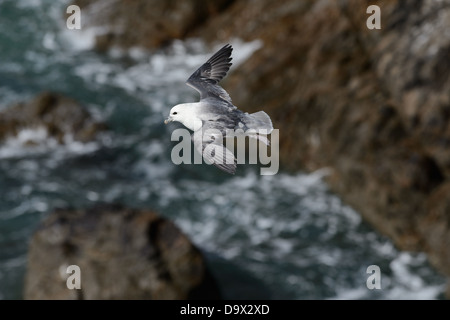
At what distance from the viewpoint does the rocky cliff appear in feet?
36.6

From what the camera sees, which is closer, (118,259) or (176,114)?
(176,114)

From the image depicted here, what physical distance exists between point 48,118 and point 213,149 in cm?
857

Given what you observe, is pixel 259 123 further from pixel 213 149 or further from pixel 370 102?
pixel 370 102

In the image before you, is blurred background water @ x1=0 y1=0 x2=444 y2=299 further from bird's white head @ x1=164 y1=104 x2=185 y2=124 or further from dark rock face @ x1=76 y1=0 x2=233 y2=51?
bird's white head @ x1=164 y1=104 x2=185 y2=124

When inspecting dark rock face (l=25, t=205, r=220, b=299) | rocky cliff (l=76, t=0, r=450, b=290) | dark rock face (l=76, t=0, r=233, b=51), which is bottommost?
dark rock face (l=25, t=205, r=220, b=299)

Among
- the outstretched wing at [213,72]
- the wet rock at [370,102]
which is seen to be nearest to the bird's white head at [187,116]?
the outstretched wing at [213,72]

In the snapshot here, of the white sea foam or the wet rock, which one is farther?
the white sea foam

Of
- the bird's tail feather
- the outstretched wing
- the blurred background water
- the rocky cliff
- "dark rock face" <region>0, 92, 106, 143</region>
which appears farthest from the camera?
"dark rock face" <region>0, 92, 106, 143</region>

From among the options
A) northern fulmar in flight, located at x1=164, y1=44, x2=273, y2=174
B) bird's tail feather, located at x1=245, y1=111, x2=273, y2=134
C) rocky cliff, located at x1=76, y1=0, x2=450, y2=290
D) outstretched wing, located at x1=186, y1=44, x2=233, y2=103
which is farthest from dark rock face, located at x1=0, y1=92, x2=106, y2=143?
bird's tail feather, located at x1=245, y1=111, x2=273, y2=134

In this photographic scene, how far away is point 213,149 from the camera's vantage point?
599 centimetres

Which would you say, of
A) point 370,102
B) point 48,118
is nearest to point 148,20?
point 48,118

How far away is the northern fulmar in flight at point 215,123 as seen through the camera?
19.5 feet

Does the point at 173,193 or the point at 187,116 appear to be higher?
the point at 173,193
